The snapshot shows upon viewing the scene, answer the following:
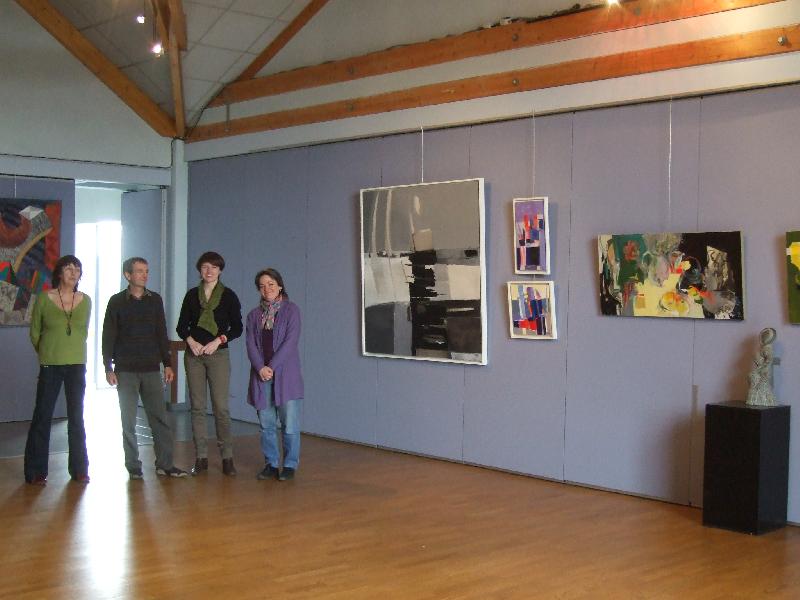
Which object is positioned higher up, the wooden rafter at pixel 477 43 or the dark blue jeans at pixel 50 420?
the wooden rafter at pixel 477 43

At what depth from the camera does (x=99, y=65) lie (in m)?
11.5

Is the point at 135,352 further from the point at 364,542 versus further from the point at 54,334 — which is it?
the point at 364,542

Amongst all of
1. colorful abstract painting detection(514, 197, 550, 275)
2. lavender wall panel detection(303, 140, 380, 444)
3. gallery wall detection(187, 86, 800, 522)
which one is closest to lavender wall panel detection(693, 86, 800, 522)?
gallery wall detection(187, 86, 800, 522)

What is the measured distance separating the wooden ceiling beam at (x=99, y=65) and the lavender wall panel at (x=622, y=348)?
224 inches

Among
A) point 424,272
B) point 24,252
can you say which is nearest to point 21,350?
point 24,252

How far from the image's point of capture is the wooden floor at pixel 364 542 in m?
5.30

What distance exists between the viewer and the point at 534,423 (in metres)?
8.31

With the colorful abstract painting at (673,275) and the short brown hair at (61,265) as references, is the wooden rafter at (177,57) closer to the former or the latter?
the short brown hair at (61,265)

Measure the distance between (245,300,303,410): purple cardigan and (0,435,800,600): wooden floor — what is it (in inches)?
25.7

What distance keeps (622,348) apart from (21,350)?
6575 millimetres

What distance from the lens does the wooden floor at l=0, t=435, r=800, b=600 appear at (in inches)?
209

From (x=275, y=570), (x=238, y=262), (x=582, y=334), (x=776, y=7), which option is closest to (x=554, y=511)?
(x=582, y=334)

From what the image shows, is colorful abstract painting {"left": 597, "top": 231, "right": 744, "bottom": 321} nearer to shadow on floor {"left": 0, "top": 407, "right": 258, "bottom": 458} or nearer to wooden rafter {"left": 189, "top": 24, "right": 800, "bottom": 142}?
wooden rafter {"left": 189, "top": 24, "right": 800, "bottom": 142}

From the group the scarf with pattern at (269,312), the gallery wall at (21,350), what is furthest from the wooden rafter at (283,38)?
the scarf with pattern at (269,312)
